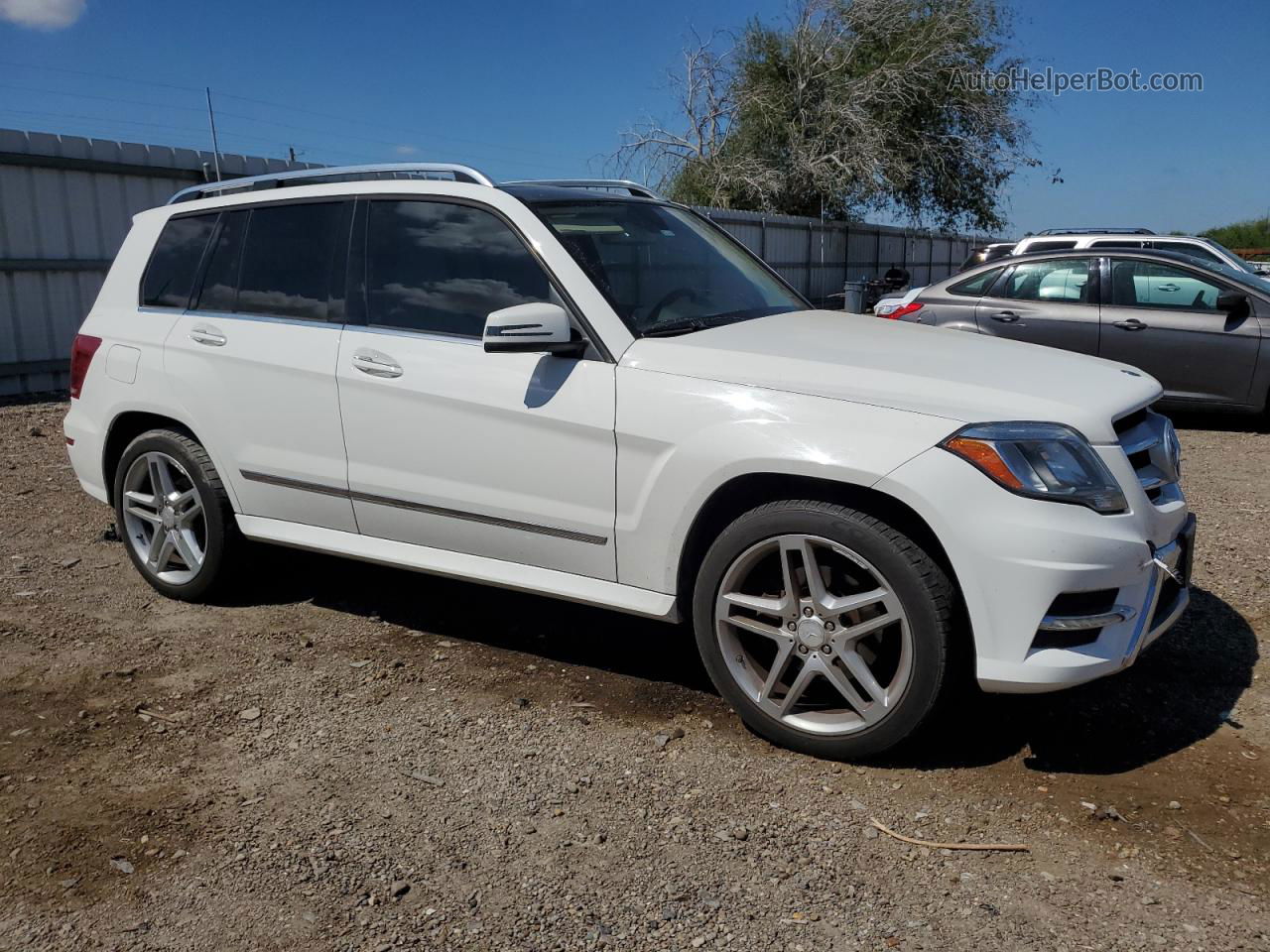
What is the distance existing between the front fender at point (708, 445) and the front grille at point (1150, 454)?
66cm

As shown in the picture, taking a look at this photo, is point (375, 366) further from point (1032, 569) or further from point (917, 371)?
point (1032, 569)

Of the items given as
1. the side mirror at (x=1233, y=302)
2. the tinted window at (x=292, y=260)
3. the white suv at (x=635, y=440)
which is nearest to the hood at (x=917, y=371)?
the white suv at (x=635, y=440)

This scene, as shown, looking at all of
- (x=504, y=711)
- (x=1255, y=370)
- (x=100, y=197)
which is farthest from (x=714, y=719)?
(x=100, y=197)

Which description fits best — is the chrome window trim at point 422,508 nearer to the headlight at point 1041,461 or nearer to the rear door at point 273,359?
the rear door at point 273,359

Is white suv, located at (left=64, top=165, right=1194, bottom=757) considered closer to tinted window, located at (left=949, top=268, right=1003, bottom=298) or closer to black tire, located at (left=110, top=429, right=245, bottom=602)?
black tire, located at (left=110, top=429, right=245, bottom=602)

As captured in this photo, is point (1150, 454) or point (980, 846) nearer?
point (980, 846)

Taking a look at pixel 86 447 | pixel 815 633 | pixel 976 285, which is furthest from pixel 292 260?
pixel 976 285

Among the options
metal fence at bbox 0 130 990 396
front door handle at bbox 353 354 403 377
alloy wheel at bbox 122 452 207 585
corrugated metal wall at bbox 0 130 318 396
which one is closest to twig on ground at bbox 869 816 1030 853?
front door handle at bbox 353 354 403 377

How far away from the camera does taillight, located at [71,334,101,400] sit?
5.09 m

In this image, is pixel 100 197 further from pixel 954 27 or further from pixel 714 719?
pixel 954 27

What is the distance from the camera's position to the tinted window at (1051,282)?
960 cm

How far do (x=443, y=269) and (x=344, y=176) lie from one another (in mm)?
814

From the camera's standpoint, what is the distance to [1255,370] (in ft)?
29.3

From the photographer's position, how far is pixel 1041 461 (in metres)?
3.09
